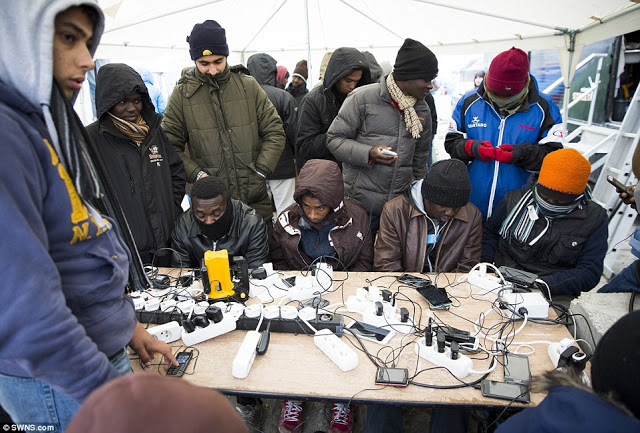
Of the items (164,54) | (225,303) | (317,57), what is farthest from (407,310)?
(317,57)

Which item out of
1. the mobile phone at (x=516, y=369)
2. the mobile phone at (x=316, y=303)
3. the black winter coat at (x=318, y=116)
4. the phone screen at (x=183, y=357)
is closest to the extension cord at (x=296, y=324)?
the mobile phone at (x=316, y=303)

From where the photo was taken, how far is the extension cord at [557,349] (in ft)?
4.87

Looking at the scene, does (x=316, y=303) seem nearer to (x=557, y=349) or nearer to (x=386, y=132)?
(x=557, y=349)

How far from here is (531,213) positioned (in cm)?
235

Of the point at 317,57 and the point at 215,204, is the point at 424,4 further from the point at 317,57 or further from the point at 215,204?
the point at 215,204

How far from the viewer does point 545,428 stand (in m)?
0.77

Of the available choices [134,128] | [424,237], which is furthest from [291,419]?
[134,128]

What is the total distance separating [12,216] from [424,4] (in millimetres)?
4715

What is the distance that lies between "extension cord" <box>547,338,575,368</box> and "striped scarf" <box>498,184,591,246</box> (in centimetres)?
95

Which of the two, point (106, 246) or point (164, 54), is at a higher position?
point (164, 54)

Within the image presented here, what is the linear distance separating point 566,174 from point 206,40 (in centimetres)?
231

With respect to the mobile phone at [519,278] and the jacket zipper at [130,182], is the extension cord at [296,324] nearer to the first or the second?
the mobile phone at [519,278]

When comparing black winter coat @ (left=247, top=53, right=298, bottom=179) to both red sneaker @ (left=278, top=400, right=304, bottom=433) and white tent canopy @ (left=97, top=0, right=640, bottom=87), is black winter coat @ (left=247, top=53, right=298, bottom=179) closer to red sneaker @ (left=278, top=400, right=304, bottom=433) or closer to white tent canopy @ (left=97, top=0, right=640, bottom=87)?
white tent canopy @ (left=97, top=0, right=640, bottom=87)

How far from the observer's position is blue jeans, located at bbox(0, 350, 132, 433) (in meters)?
0.98
